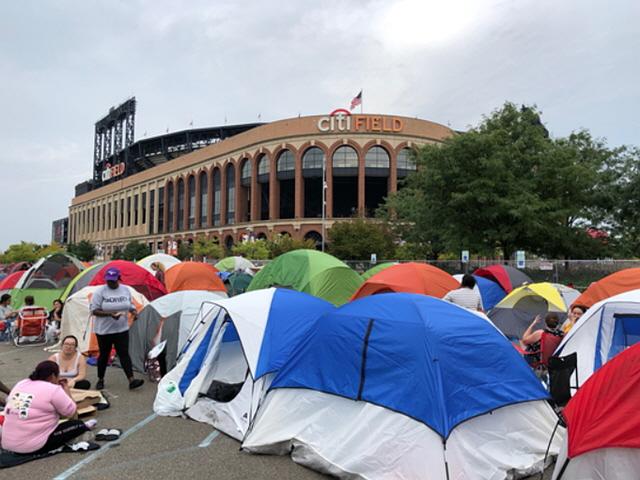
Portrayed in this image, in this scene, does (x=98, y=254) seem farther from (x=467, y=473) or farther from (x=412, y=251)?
(x=467, y=473)

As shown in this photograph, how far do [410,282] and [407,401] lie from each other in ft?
23.8

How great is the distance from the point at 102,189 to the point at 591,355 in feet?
290

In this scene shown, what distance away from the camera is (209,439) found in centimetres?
535

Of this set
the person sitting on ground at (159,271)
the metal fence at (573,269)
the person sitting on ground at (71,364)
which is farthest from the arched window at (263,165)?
the person sitting on ground at (71,364)

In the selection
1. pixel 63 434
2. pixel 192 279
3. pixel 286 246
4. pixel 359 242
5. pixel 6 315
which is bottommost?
pixel 63 434

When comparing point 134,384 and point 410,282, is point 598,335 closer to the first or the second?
point 410,282

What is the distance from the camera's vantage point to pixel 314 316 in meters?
6.24

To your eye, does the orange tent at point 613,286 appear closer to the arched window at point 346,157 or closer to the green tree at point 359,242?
the green tree at point 359,242

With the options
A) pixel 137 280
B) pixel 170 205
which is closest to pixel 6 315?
pixel 137 280

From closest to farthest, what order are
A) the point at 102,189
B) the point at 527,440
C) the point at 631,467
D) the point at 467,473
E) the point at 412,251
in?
the point at 631,467 < the point at 467,473 < the point at 527,440 < the point at 412,251 < the point at 102,189

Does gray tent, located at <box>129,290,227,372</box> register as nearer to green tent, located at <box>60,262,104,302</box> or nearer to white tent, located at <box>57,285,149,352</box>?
white tent, located at <box>57,285,149,352</box>

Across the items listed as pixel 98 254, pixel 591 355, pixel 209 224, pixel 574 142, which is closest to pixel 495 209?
pixel 574 142

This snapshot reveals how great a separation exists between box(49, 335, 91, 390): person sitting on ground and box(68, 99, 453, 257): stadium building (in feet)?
116

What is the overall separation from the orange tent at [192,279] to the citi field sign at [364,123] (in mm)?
33578
